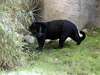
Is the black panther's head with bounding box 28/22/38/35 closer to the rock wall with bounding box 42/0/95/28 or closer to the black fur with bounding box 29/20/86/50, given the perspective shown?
the black fur with bounding box 29/20/86/50

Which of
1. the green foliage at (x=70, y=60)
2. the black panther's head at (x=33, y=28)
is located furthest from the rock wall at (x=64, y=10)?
the black panther's head at (x=33, y=28)

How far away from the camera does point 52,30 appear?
21.4 ft

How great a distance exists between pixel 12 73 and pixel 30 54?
73 cm

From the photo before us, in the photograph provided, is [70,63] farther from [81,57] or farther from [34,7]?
[34,7]

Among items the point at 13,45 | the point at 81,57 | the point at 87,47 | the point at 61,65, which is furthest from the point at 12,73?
the point at 87,47

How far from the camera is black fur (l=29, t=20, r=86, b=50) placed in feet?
21.0

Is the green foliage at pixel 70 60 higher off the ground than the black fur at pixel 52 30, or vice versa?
the black fur at pixel 52 30

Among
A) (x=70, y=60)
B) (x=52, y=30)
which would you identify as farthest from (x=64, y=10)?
(x=70, y=60)

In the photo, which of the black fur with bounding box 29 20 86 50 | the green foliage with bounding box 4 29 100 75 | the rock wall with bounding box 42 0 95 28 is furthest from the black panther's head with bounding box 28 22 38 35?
the rock wall with bounding box 42 0 95 28

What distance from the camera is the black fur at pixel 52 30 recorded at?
6391mm

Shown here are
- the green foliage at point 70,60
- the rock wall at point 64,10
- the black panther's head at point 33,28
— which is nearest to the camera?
the green foliage at point 70,60

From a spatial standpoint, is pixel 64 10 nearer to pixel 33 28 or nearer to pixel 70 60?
pixel 33 28

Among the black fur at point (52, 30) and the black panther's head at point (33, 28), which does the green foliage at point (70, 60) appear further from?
the black panther's head at point (33, 28)

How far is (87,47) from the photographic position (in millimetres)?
6723
